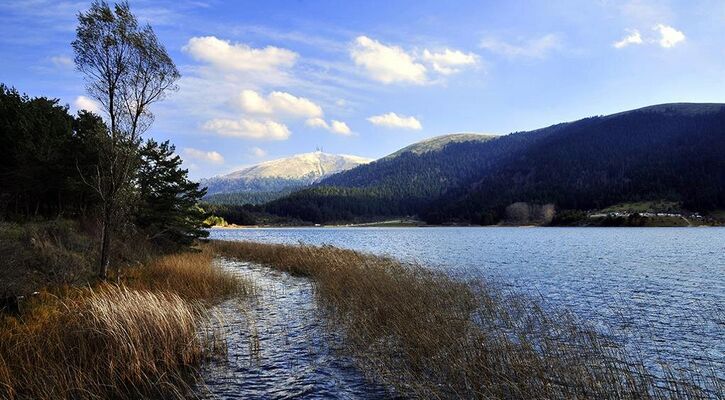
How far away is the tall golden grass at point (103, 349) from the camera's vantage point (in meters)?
9.60

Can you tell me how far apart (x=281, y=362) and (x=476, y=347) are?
546 centimetres

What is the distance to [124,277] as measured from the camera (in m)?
21.8

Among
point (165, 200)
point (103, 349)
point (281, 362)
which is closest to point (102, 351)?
point (103, 349)

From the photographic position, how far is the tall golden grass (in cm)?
960

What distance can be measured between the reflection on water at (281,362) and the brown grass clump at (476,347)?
0.79m

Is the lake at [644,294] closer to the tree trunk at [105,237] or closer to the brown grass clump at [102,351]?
the brown grass clump at [102,351]

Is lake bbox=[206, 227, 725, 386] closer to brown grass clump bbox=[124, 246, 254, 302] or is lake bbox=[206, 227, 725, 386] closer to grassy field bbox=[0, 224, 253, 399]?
grassy field bbox=[0, 224, 253, 399]

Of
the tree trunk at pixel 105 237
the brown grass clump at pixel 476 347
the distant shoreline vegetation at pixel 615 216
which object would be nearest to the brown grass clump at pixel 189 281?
the tree trunk at pixel 105 237

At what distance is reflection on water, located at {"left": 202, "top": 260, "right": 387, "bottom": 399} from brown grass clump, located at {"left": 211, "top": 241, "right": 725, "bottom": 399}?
2.59 ft

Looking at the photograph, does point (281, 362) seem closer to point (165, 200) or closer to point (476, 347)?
point (476, 347)

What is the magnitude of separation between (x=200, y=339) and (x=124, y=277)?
10576 mm

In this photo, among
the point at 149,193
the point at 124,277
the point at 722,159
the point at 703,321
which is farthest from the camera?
the point at 722,159

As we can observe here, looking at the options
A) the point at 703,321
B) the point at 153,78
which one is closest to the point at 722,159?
the point at 703,321

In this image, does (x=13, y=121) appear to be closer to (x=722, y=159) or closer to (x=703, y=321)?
(x=703, y=321)
